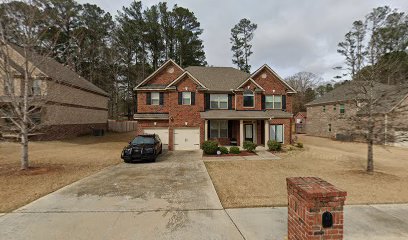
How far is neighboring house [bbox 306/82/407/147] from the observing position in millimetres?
10570

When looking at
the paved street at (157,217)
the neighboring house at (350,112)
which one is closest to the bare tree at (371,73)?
the neighboring house at (350,112)

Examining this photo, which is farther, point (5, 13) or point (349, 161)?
point (349, 161)

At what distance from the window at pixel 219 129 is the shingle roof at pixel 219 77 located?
3255mm

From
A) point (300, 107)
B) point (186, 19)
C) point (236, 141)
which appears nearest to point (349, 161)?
point (236, 141)

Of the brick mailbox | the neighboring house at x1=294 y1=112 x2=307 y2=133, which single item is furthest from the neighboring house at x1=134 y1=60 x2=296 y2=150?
the neighboring house at x1=294 y1=112 x2=307 y2=133

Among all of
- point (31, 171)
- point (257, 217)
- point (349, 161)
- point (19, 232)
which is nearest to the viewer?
point (19, 232)

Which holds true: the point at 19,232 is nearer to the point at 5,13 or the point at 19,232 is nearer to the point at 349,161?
the point at 5,13

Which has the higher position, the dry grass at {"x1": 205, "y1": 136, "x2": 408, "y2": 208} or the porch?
the porch

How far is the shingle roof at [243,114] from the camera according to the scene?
19625 mm

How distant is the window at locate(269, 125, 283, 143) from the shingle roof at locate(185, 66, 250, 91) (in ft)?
18.1

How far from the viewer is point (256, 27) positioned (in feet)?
158

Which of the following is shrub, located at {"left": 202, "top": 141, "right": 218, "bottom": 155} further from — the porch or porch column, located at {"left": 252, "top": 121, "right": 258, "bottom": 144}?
porch column, located at {"left": 252, "top": 121, "right": 258, "bottom": 144}

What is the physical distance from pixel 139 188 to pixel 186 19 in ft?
136

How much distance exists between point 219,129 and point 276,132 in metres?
5.55
